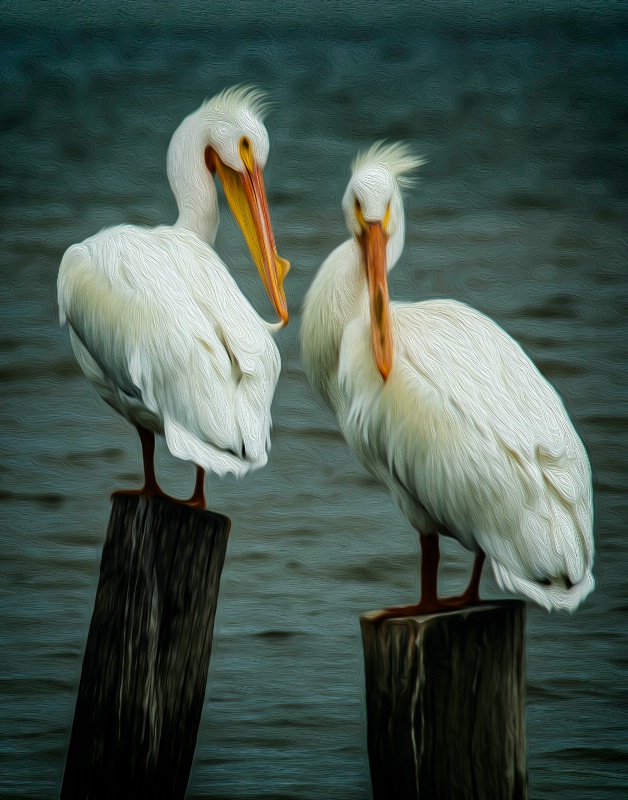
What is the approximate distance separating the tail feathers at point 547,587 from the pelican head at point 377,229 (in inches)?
14.0

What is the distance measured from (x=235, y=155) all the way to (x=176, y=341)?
412 mm

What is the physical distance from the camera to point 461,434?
6.28 feet

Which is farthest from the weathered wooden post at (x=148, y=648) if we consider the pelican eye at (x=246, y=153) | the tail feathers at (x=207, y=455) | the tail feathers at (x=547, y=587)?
the pelican eye at (x=246, y=153)

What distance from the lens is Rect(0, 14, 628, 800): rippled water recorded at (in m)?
2.72

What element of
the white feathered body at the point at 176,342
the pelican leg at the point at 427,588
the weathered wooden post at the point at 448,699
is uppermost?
the white feathered body at the point at 176,342

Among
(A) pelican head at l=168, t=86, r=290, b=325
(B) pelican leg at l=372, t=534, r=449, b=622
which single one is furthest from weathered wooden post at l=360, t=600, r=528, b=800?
(A) pelican head at l=168, t=86, r=290, b=325

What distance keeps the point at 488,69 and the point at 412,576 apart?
1.13 metres

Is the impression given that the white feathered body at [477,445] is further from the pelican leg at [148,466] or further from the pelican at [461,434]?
the pelican leg at [148,466]

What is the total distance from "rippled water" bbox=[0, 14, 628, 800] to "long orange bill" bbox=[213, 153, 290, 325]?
53 centimetres

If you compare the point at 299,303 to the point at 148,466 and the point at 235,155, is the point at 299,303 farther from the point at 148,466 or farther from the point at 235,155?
the point at 148,466

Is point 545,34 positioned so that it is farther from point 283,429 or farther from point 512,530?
point 512,530

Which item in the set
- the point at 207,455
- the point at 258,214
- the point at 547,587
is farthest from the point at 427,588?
the point at 258,214

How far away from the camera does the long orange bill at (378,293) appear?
191 centimetres

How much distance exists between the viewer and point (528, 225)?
2836 mm
